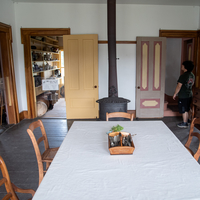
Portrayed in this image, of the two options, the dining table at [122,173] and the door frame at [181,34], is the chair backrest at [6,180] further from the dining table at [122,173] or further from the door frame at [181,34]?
the door frame at [181,34]

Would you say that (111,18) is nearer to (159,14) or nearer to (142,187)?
(159,14)

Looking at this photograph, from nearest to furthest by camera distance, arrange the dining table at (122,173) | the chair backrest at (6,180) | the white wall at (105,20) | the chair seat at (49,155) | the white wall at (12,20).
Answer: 1. the dining table at (122,173)
2. the chair backrest at (6,180)
3. the chair seat at (49,155)
4. the white wall at (12,20)
5. the white wall at (105,20)

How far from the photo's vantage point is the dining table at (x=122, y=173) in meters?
1.33

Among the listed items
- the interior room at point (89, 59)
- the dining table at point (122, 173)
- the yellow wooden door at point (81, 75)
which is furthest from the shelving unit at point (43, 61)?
the dining table at point (122, 173)

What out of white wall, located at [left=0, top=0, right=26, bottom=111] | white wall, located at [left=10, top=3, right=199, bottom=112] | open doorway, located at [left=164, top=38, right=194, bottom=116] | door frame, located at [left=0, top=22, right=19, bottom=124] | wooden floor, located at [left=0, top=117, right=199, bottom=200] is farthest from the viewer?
open doorway, located at [left=164, top=38, right=194, bottom=116]

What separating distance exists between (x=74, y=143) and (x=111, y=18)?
126 inches

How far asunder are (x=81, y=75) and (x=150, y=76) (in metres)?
1.86

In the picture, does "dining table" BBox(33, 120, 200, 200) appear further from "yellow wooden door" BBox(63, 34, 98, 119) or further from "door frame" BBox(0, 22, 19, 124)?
"door frame" BBox(0, 22, 19, 124)

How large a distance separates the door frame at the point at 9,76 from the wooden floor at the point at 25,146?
0.33 m

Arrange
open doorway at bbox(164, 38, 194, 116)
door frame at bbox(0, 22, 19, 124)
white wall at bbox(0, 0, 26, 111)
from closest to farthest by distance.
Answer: white wall at bbox(0, 0, 26, 111), door frame at bbox(0, 22, 19, 124), open doorway at bbox(164, 38, 194, 116)

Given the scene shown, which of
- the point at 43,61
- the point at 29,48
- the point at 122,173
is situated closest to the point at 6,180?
the point at 122,173

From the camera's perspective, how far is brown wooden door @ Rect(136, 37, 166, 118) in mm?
5387

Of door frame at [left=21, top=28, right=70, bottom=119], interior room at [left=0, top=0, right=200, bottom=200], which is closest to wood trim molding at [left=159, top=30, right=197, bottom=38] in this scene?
interior room at [left=0, top=0, right=200, bottom=200]

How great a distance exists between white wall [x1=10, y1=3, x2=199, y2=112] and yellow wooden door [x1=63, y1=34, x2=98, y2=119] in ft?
0.83
